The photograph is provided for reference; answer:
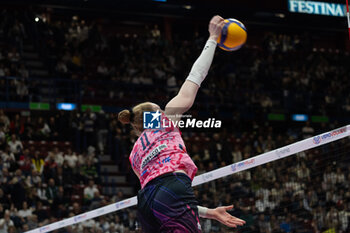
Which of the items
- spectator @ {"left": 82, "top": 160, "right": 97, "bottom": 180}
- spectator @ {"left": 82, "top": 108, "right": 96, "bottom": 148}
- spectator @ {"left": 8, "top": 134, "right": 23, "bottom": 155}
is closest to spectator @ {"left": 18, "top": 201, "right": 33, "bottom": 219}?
spectator @ {"left": 8, "top": 134, "right": 23, "bottom": 155}

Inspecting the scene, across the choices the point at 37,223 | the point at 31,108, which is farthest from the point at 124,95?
the point at 37,223

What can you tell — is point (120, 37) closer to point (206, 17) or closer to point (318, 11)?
point (206, 17)

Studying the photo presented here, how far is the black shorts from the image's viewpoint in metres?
3.85

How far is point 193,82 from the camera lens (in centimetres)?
411

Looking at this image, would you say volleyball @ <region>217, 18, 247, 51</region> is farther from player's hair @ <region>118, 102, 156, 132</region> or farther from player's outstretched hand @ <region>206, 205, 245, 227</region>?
player's outstretched hand @ <region>206, 205, 245, 227</region>

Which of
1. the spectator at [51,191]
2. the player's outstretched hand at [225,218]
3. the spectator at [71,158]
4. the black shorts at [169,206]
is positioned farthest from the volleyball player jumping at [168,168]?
the spectator at [71,158]

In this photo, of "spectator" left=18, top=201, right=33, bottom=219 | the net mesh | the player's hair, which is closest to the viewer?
the player's hair

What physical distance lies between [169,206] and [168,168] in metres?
0.31

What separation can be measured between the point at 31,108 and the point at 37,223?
7074mm

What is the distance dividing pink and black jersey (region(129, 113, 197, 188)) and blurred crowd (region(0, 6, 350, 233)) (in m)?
8.62

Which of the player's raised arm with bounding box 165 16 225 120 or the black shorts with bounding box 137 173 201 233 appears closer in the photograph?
the black shorts with bounding box 137 173 201 233

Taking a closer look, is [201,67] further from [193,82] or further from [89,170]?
[89,170]

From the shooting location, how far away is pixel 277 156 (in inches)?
279

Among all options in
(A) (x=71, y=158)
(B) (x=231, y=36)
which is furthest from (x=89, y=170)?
(B) (x=231, y=36)
